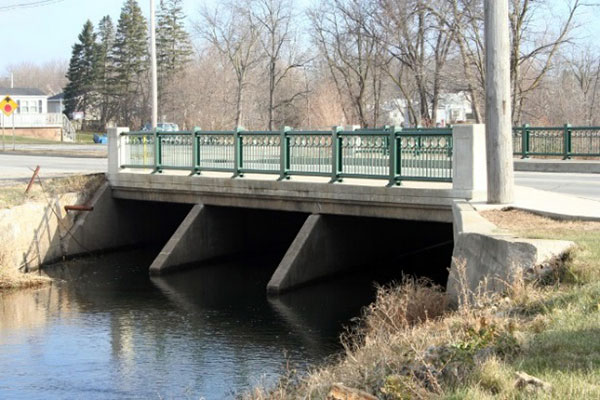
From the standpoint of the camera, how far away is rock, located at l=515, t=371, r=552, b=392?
5946mm

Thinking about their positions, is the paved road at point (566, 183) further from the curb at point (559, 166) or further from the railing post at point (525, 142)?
the railing post at point (525, 142)

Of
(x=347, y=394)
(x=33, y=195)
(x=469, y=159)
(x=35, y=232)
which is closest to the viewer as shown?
(x=347, y=394)

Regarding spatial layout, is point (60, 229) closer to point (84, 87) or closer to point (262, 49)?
point (262, 49)

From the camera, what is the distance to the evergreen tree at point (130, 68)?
87.4 m

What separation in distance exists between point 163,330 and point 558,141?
1743 centimetres

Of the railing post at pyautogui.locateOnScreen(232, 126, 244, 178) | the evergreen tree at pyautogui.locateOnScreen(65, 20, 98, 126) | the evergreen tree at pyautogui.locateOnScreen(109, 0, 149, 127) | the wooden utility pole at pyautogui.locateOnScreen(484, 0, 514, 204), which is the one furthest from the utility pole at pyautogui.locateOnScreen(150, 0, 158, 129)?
the evergreen tree at pyautogui.locateOnScreen(65, 20, 98, 126)

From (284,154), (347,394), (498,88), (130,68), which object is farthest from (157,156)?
(130,68)

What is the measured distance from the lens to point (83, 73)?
297ft

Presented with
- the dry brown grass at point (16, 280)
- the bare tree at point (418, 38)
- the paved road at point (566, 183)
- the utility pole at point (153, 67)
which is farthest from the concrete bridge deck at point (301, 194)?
the bare tree at point (418, 38)

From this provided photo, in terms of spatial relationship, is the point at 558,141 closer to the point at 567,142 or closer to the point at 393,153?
the point at 567,142

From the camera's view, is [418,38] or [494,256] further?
[418,38]

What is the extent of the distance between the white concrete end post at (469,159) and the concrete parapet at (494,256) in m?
2.80

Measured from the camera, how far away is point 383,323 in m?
11.6

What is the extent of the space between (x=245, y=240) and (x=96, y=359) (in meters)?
10.2
